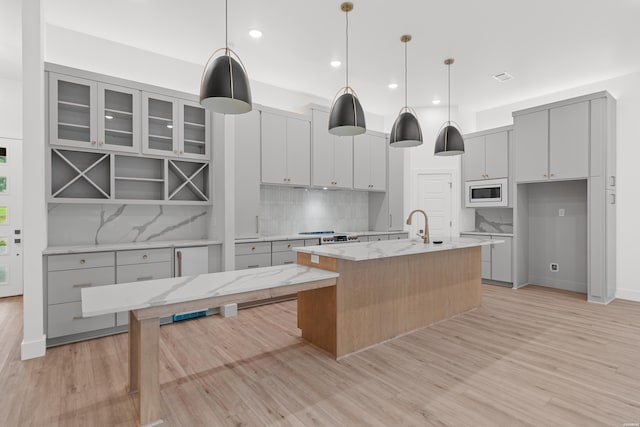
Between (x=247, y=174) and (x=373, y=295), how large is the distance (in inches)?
96.3

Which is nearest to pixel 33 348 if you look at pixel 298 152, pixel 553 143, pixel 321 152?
pixel 298 152

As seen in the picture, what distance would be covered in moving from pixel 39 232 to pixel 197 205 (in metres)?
1.65

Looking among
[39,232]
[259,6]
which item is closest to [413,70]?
[259,6]

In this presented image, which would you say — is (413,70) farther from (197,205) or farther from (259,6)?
(197,205)

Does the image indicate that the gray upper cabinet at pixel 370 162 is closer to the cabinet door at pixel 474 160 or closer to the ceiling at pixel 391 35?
the ceiling at pixel 391 35

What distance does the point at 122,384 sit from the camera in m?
2.39

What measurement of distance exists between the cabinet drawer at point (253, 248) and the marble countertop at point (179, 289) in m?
1.65

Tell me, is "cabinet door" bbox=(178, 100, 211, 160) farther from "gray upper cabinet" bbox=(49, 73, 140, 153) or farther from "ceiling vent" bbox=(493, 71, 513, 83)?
"ceiling vent" bbox=(493, 71, 513, 83)

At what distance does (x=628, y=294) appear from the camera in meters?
4.67

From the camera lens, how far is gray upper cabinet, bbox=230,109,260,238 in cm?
442

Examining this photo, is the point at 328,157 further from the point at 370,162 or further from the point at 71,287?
the point at 71,287

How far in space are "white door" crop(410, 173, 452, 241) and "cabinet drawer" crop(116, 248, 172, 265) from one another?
4.48m

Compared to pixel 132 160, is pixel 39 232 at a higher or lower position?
lower

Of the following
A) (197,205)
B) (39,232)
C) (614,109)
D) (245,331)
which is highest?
(614,109)
